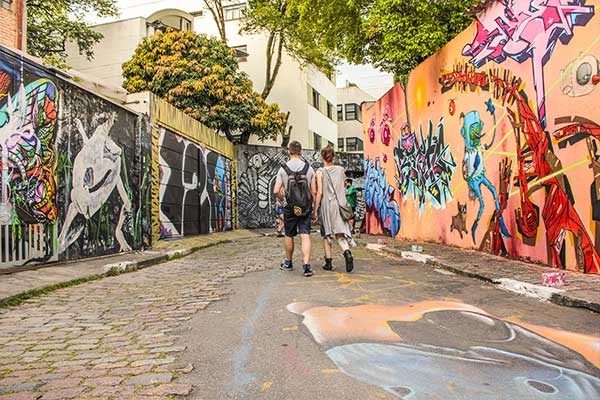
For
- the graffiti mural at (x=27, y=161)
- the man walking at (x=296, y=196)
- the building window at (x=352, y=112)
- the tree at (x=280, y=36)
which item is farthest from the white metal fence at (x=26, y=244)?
the building window at (x=352, y=112)

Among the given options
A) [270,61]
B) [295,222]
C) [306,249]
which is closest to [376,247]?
[295,222]

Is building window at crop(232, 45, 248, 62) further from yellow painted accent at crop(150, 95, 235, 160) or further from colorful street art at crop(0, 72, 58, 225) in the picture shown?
colorful street art at crop(0, 72, 58, 225)

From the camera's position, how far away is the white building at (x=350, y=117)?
4075 centimetres

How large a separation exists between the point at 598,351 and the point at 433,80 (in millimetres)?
8261

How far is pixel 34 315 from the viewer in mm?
4605

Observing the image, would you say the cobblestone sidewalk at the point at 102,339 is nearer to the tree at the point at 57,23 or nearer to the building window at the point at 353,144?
the tree at the point at 57,23

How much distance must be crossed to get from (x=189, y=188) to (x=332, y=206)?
7532 millimetres

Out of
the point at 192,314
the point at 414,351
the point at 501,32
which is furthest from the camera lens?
the point at 501,32

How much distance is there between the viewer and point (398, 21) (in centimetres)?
1152

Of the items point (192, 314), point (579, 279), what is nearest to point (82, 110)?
point (192, 314)

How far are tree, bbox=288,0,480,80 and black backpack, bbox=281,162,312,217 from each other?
598 cm

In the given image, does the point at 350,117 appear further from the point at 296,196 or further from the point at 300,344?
the point at 300,344

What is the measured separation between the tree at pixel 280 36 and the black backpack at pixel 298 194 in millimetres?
14926

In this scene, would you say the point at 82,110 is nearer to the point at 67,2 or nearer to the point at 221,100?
the point at 221,100
